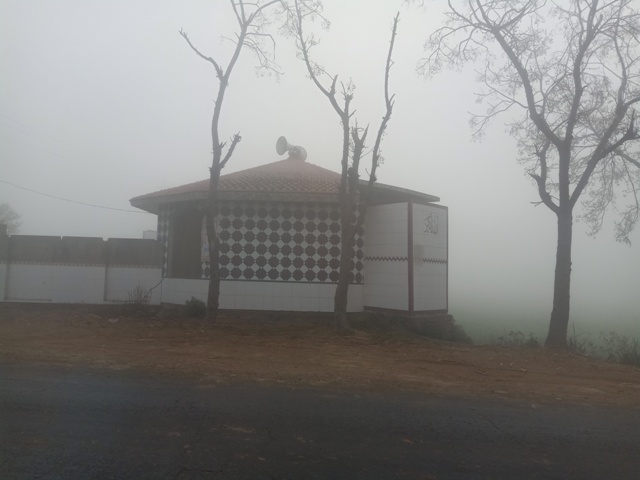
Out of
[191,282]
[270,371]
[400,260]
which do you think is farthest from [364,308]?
[270,371]

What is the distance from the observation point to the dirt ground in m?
8.48

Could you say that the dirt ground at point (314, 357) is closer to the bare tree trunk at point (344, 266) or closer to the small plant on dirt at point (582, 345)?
the bare tree trunk at point (344, 266)

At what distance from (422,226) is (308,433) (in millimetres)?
10061

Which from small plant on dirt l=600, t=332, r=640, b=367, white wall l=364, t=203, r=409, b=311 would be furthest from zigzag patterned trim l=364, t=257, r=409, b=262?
small plant on dirt l=600, t=332, r=640, b=367

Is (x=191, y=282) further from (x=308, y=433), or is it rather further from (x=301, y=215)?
(x=308, y=433)

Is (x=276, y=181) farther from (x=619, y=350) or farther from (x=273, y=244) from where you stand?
(x=619, y=350)

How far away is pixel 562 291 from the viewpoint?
13648 mm

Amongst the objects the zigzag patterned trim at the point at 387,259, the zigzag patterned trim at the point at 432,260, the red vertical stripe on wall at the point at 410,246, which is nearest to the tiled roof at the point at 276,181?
the red vertical stripe on wall at the point at 410,246

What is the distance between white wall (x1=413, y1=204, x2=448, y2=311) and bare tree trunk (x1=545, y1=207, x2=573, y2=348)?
10.3ft

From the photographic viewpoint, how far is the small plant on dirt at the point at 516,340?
45.4 ft

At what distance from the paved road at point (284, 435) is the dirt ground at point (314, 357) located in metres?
0.84

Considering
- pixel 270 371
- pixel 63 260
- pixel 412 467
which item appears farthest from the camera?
pixel 63 260

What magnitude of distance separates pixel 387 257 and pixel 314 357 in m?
5.59

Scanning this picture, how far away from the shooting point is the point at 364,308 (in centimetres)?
1578
